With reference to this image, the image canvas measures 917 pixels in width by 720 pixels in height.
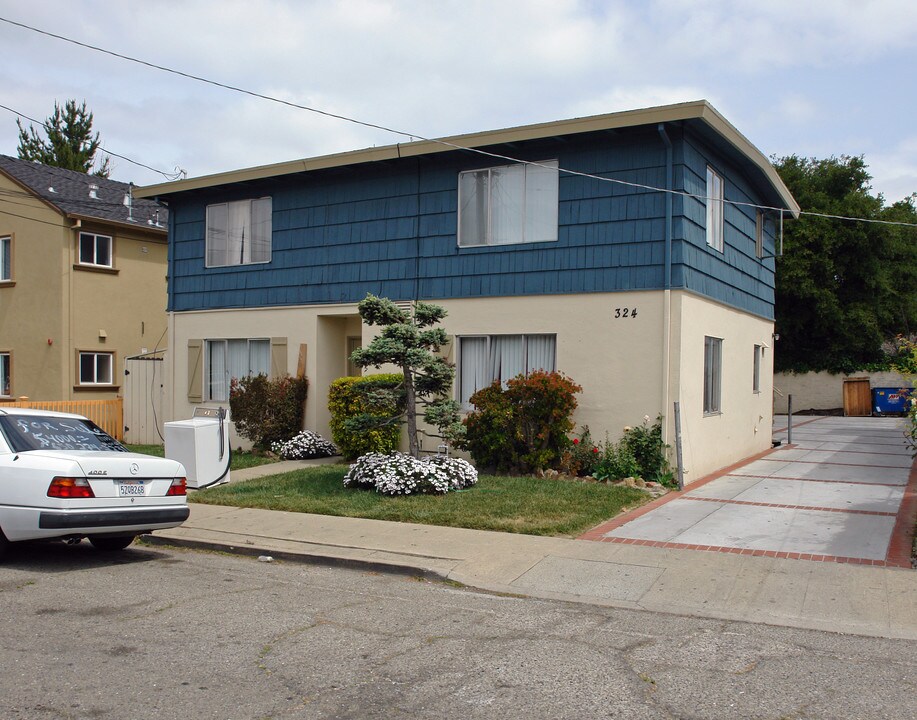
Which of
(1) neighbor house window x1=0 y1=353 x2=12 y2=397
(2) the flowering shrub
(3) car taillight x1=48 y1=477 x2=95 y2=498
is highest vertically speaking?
(1) neighbor house window x1=0 y1=353 x2=12 y2=397

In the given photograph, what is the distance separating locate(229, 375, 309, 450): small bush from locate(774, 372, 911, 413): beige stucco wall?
24.2 m

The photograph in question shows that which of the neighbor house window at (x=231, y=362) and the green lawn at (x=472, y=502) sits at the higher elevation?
the neighbor house window at (x=231, y=362)

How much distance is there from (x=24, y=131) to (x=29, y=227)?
26533 mm

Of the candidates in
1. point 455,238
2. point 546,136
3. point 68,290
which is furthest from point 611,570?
point 68,290

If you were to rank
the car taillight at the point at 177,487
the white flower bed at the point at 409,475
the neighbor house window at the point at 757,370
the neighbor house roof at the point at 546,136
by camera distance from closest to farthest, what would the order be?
1. the car taillight at the point at 177,487
2. the white flower bed at the point at 409,475
3. the neighbor house roof at the point at 546,136
4. the neighbor house window at the point at 757,370

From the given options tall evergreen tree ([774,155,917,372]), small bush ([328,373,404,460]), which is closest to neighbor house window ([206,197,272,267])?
small bush ([328,373,404,460])

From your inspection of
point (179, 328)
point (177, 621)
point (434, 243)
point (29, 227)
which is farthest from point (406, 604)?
point (29, 227)

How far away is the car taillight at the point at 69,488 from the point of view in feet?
24.7

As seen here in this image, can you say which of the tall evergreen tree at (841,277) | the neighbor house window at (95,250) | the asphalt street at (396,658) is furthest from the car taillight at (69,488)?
the tall evergreen tree at (841,277)

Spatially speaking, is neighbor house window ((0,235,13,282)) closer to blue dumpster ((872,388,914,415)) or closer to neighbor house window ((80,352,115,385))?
neighbor house window ((80,352,115,385))

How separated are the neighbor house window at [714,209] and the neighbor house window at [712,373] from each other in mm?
1651

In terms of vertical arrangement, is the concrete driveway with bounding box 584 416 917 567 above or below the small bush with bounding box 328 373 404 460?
below

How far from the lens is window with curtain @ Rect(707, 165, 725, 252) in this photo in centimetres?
1417

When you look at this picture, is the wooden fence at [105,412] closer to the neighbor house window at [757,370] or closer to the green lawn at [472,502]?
the green lawn at [472,502]
